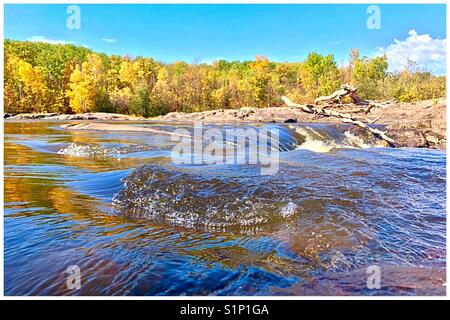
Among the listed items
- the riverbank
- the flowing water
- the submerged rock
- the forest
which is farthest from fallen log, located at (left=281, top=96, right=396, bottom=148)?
the forest

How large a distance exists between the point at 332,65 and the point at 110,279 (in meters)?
29.2

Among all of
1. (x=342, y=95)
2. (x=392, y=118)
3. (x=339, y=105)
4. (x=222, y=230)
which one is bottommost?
(x=222, y=230)

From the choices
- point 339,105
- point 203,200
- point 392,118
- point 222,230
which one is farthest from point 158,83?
point 222,230

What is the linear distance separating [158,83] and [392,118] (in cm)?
2149

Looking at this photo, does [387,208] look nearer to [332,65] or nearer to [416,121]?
[416,121]

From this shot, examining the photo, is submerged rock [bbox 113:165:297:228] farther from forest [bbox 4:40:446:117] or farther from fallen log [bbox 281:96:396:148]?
forest [bbox 4:40:446:117]

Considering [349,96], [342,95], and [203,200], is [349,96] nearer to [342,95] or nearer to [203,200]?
[342,95]

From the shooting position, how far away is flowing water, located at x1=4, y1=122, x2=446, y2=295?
Result: 2.30m

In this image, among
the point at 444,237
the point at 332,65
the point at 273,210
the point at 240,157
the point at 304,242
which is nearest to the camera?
the point at 304,242

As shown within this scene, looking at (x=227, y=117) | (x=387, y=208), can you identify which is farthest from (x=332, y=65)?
(x=387, y=208)

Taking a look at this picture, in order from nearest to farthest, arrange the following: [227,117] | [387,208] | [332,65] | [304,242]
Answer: [304,242] → [387,208] → [227,117] → [332,65]

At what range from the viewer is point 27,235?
2.92 metres

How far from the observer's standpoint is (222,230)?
10.4 feet

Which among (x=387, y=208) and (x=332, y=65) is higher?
(x=332, y=65)
